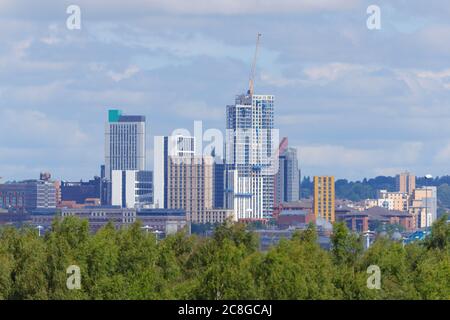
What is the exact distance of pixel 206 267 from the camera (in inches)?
2469

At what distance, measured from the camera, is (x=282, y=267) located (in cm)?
5438

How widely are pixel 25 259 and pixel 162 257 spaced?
16.5ft

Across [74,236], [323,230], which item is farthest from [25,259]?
[323,230]

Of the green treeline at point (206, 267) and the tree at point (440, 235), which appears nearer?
the green treeline at point (206, 267)

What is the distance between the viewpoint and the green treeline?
53.8 meters

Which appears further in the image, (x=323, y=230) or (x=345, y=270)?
(x=323, y=230)

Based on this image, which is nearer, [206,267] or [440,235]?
Result: [206,267]

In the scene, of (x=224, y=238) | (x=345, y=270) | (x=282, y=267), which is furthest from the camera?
(x=224, y=238)

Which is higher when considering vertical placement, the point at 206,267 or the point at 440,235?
the point at 440,235

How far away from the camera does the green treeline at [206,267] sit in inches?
2117

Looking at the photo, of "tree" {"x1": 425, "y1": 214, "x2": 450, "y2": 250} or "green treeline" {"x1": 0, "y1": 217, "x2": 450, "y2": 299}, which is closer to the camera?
"green treeline" {"x1": 0, "y1": 217, "x2": 450, "y2": 299}
